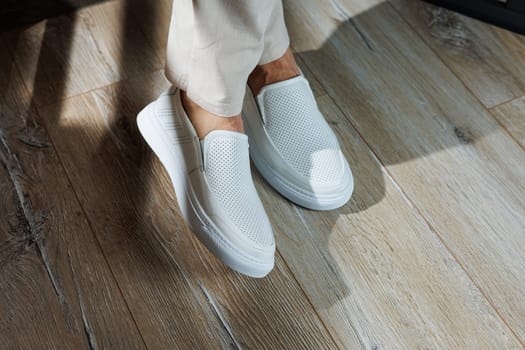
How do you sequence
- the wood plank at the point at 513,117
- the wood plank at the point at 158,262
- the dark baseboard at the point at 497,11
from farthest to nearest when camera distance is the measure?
1. the dark baseboard at the point at 497,11
2. the wood plank at the point at 513,117
3. the wood plank at the point at 158,262

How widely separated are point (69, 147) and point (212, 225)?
306 millimetres

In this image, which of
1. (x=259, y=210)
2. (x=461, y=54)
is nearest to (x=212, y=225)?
(x=259, y=210)

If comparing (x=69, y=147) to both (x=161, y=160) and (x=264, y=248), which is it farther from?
(x=264, y=248)

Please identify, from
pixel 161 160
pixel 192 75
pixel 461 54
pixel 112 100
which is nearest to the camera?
pixel 192 75

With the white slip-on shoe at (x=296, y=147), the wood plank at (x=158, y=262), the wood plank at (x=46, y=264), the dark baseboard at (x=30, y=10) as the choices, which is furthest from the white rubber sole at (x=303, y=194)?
the dark baseboard at (x=30, y=10)

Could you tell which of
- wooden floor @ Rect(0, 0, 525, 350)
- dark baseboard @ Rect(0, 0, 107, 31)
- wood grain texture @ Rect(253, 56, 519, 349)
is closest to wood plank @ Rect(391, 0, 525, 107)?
wooden floor @ Rect(0, 0, 525, 350)

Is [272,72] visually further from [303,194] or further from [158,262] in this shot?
[158,262]

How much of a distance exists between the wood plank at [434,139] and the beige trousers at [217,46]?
0.29 metres

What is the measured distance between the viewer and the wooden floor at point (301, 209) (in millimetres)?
950

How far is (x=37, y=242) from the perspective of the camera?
1.01m

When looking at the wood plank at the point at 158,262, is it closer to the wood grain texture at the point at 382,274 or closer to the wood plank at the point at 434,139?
the wood grain texture at the point at 382,274

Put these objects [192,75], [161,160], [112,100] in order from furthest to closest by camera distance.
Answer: [112,100] → [161,160] → [192,75]

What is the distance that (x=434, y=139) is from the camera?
1.17 meters

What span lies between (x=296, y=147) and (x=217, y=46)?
26 cm
